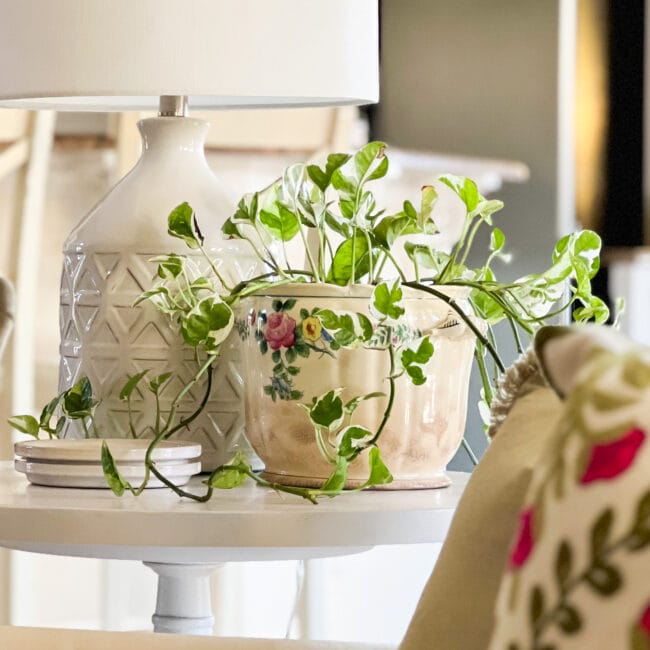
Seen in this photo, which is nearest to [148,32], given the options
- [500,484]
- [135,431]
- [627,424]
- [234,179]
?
[135,431]

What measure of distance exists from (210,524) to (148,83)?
1.21 ft

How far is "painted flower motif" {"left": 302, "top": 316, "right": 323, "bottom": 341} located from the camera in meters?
0.94

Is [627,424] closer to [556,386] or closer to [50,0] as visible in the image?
[556,386]

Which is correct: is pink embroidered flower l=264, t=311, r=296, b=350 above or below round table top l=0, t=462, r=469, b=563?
above

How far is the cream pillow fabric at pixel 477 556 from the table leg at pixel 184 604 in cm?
56

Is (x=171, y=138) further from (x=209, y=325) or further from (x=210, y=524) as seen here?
(x=210, y=524)

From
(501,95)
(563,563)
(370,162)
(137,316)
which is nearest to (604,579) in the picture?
(563,563)

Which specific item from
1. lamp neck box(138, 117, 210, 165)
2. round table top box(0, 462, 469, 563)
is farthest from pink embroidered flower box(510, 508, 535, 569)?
lamp neck box(138, 117, 210, 165)

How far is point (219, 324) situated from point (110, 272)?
141 millimetres

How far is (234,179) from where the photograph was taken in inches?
103

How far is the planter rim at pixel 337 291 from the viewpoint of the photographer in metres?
0.94

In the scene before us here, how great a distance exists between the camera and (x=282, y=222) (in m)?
0.99

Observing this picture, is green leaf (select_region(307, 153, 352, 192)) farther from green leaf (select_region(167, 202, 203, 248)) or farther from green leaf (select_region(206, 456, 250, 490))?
green leaf (select_region(206, 456, 250, 490))

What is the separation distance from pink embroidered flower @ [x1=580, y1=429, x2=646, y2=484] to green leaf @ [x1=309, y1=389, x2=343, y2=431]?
1.74 ft
